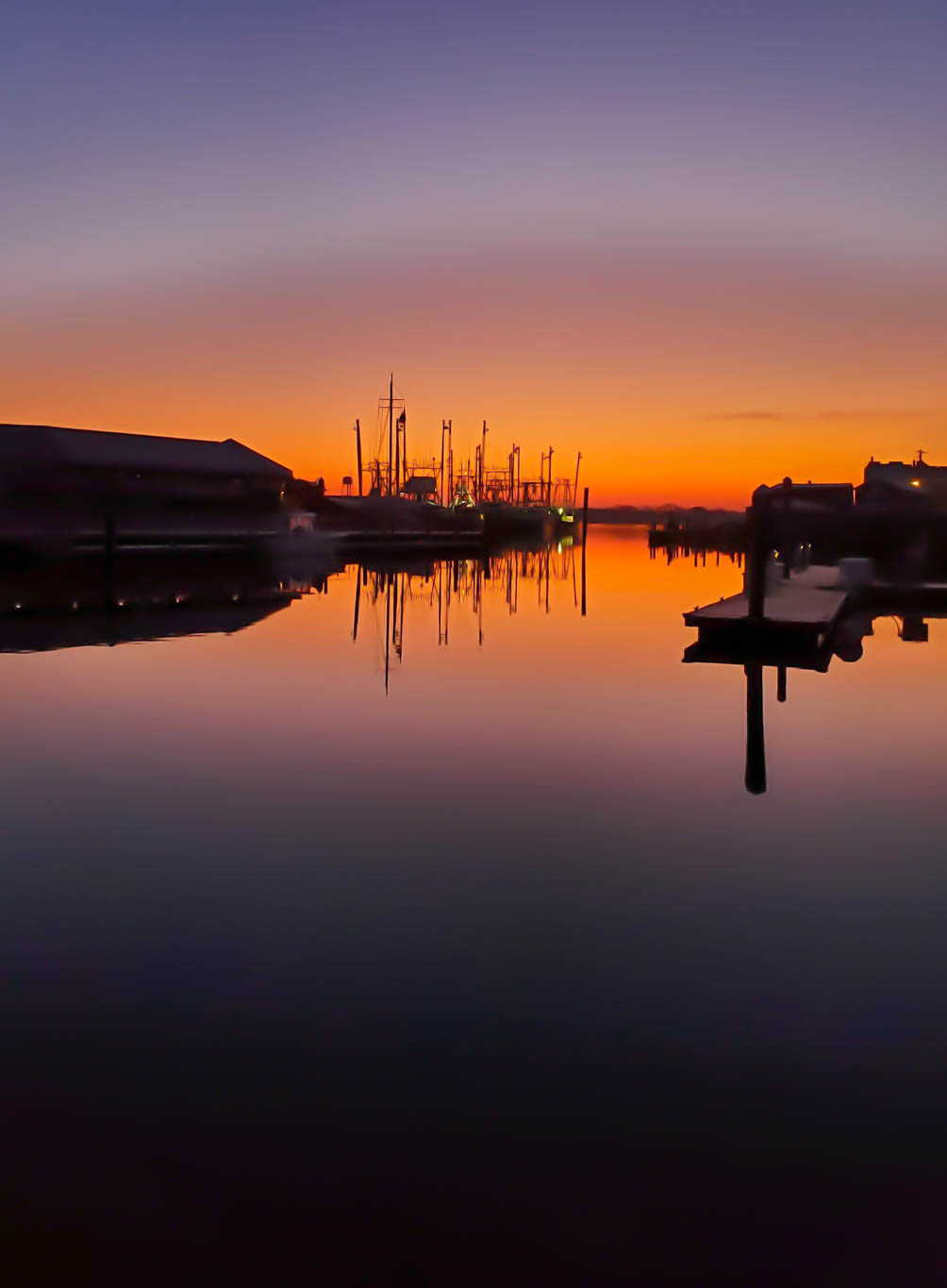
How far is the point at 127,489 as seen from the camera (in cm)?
5197

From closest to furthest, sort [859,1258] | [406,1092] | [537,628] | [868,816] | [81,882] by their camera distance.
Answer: [859,1258], [406,1092], [81,882], [868,816], [537,628]

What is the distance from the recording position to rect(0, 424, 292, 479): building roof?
49.5 metres

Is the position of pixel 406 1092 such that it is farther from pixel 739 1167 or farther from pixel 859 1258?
pixel 859 1258

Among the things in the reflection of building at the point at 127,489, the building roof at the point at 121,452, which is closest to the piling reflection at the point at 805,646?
the reflection of building at the point at 127,489

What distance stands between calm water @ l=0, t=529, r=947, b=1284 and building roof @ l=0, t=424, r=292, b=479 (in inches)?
1538

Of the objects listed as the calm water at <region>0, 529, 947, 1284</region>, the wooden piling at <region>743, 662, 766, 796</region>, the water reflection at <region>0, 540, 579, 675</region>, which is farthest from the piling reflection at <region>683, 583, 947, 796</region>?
the water reflection at <region>0, 540, 579, 675</region>

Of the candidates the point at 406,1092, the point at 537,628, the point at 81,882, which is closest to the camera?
the point at 406,1092

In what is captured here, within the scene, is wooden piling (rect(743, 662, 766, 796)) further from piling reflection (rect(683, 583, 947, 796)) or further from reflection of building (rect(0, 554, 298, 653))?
reflection of building (rect(0, 554, 298, 653))

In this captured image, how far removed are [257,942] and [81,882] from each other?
6.55 ft

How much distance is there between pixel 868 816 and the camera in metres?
10.6

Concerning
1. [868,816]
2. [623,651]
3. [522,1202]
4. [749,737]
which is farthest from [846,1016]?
[623,651]

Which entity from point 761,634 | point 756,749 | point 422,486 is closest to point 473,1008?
point 756,749

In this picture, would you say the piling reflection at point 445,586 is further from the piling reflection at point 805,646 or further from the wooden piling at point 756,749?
the wooden piling at point 756,749

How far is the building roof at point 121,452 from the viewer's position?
49469 millimetres
